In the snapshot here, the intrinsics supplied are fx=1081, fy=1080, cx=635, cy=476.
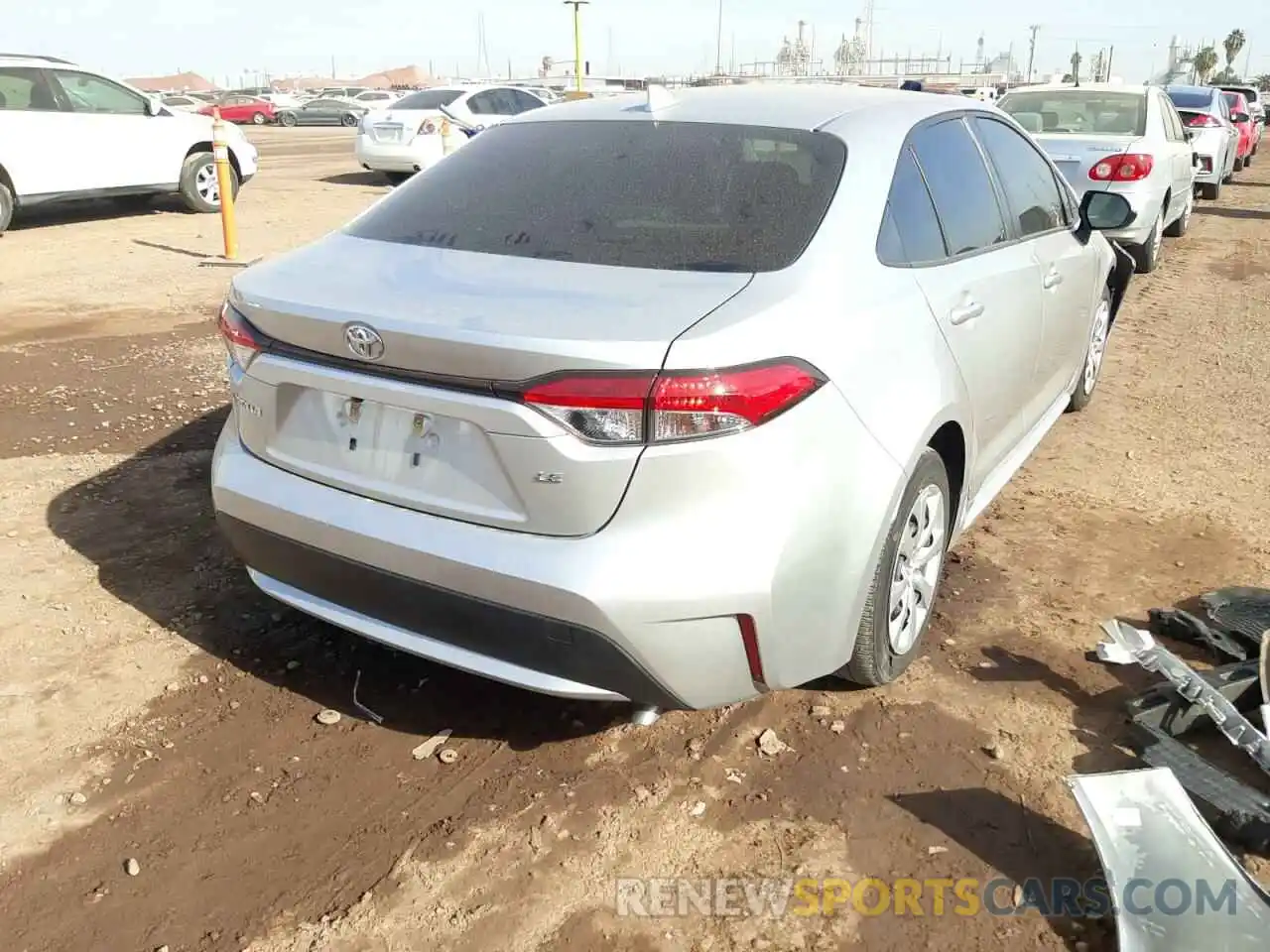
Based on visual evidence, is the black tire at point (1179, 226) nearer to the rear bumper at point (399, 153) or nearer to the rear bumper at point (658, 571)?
the rear bumper at point (399, 153)

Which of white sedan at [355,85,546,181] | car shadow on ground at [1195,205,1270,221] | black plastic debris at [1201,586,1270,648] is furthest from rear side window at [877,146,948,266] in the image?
white sedan at [355,85,546,181]

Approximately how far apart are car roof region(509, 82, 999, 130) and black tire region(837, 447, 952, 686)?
1.06 m

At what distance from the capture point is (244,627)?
3568 millimetres

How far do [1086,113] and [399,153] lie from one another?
10.2m

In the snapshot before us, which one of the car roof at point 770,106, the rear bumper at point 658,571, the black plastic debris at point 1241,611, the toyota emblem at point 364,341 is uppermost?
the car roof at point 770,106

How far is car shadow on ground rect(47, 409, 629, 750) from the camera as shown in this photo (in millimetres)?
3127

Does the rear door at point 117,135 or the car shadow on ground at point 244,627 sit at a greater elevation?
the rear door at point 117,135

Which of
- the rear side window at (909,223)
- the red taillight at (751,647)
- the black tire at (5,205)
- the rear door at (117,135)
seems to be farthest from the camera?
the rear door at (117,135)

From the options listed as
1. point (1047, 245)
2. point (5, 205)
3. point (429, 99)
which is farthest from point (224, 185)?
point (429, 99)

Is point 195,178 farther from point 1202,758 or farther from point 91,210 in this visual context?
point 1202,758

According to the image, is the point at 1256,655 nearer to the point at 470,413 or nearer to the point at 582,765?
the point at 582,765

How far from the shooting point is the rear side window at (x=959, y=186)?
10.9 ft

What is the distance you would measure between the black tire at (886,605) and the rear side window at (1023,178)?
139 centimetres

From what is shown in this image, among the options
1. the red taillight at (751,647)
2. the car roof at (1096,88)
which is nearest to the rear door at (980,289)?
the red taillight at (751,647)
